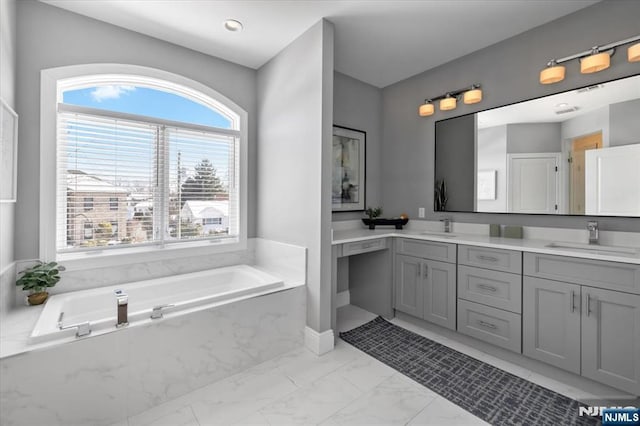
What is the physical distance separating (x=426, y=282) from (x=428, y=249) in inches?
12.5

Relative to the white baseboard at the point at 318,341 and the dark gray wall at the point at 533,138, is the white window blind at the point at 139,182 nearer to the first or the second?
the white baseboard at the point at 318,341

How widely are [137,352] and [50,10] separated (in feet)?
8.28

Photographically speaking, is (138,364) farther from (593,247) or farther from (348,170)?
(593,247)

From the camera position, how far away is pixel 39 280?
1.93 m

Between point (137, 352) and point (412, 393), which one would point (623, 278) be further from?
point (137, 352)

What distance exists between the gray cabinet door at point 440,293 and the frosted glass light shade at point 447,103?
5.11 ft

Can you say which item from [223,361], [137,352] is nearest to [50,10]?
[137,352]

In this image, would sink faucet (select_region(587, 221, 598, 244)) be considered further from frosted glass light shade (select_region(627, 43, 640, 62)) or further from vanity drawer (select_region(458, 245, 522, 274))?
frosted glass light shade (select_region(627, 43, 640, 62))

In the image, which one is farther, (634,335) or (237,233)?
(237,233)

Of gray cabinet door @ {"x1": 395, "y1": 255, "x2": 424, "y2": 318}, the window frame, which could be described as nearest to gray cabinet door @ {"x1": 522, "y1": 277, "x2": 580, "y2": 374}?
gray cabinet door @ {"x1": 395, "y1": 255, "x2": 424, "y2": 318}

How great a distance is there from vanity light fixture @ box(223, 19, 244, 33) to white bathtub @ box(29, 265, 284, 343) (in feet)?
7.02

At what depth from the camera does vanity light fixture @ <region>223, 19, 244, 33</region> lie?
230 cm

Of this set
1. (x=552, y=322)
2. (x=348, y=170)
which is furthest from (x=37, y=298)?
(x=552, y=322)

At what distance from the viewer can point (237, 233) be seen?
10.1 feet
